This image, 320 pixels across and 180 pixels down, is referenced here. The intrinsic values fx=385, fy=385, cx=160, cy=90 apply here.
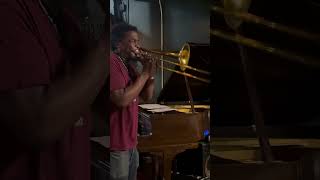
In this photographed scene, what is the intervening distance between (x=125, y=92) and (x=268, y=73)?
479 millimetres

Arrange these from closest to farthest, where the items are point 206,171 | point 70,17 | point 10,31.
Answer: point 10,31 < point 70,17 < point 206,171

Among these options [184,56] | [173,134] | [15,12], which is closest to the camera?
[15,12]

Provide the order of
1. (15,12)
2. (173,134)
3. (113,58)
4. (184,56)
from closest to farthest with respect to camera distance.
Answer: (15,12)
(113,58)
(184,56)
(173,134)

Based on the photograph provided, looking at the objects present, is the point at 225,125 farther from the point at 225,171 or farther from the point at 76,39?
the point at 76,39

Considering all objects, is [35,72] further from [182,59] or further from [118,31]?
[182,59]

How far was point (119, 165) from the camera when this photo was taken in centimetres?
126

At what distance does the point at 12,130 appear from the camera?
969mm

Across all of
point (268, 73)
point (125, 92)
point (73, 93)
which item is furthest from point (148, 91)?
point (268, 73)

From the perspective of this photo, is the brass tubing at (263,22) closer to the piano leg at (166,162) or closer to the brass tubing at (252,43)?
the brass tubing at (252,43)

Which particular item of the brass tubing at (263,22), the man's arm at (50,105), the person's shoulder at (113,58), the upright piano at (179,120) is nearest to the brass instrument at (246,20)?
the brass tubing at (263,22)

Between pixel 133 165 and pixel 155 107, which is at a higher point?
pixel 155 107

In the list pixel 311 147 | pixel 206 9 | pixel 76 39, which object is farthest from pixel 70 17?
pixel 311 147

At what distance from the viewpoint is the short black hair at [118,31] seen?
1217 mm

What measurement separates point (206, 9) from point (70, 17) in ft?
1.48
